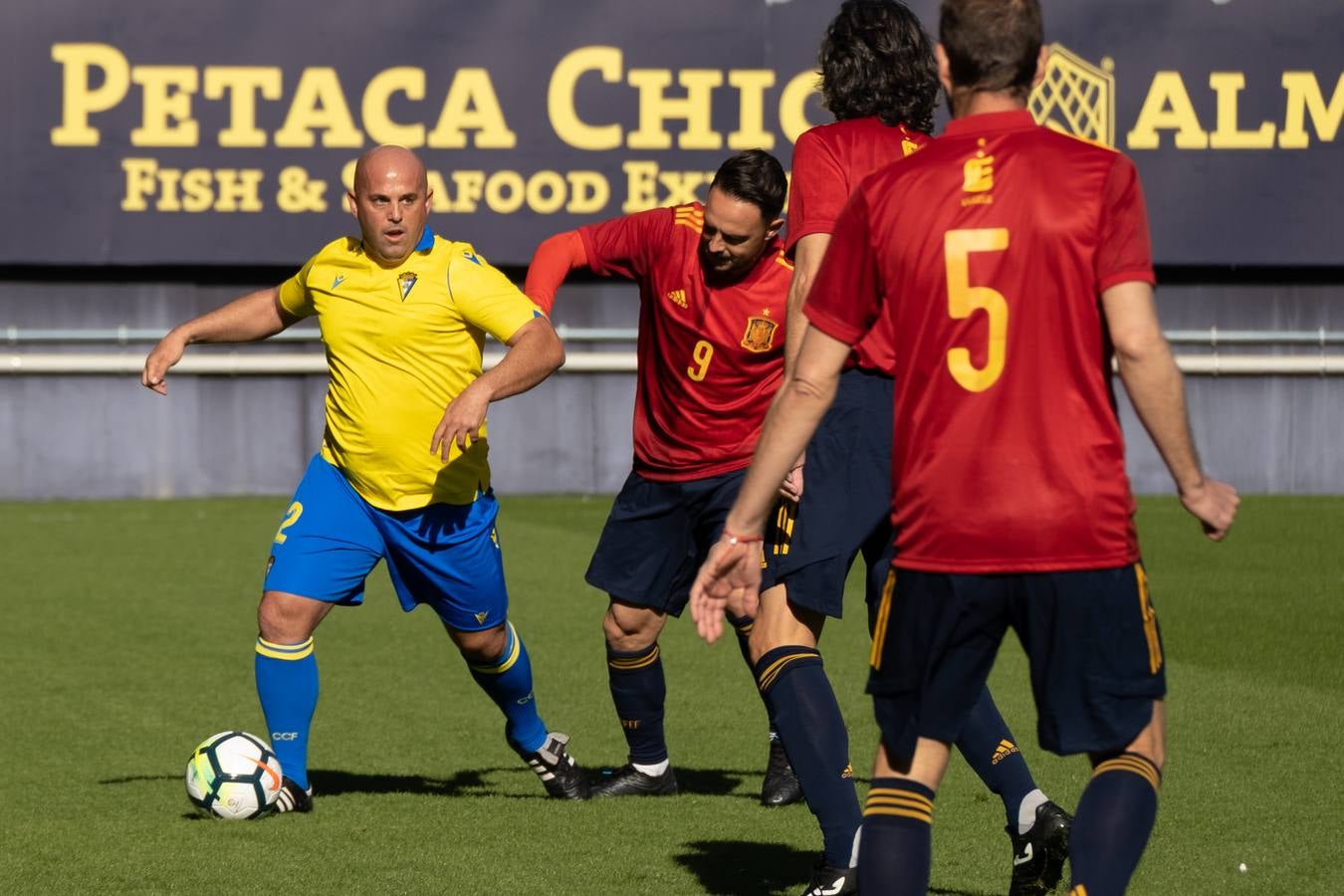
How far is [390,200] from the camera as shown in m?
6.29

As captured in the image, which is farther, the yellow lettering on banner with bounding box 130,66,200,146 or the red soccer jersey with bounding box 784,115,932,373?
the yellow lettering on banner with bounding box 130,66,200,146

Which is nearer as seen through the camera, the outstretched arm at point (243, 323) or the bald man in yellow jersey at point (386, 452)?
the bald man in yellow jersey at point (386, 452)

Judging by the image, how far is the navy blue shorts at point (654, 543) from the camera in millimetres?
6543

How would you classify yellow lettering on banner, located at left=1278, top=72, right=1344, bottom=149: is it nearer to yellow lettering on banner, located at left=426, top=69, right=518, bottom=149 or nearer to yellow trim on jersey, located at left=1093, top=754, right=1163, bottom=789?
yellow lettering on banner, located at left=426, top=69, right=518, bottom=149

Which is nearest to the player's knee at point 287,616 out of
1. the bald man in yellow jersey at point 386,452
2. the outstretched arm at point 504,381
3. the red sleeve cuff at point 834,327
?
the bald man in yellow jersey at point 386,452

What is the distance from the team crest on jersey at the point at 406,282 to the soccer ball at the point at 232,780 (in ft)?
4.71

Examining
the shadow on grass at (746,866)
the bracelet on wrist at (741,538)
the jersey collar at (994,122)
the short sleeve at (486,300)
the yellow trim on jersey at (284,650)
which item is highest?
the jersey collar at (994,122)

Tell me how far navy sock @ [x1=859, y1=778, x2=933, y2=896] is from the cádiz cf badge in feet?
9.64

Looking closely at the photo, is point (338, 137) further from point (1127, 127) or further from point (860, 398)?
point (860, 398)

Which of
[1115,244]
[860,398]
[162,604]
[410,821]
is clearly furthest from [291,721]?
[162,604]

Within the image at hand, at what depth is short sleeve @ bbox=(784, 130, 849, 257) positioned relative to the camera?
5.04m

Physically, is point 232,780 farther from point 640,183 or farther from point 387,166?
point 640,183

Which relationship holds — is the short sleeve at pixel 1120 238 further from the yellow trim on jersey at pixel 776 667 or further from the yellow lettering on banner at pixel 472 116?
the yellow lettering on banner at pixel 472 116

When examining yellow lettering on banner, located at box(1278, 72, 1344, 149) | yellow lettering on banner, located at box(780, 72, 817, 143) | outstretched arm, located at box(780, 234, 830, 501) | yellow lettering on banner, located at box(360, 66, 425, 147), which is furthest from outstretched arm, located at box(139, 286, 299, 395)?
yellow lettering on banner, located at box(1278, 72, 1344, 149)
